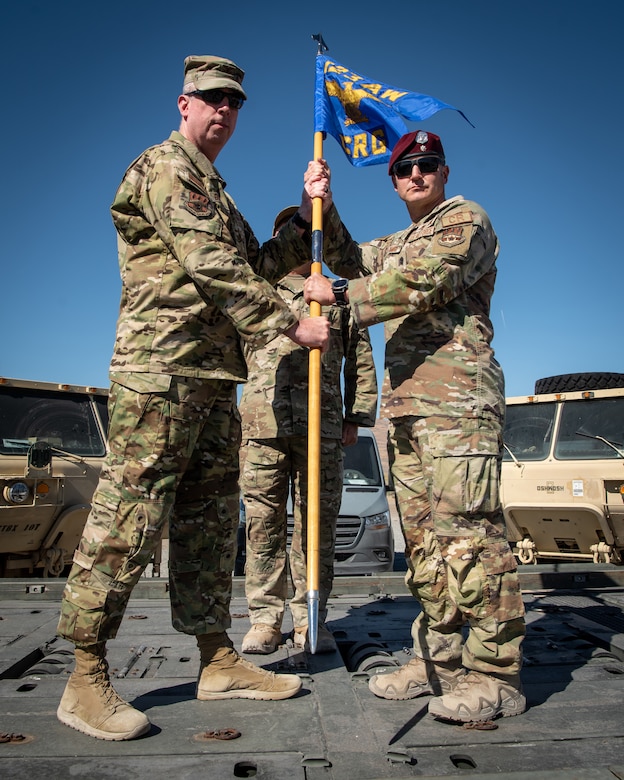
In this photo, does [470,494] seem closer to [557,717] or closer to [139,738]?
[557,717]

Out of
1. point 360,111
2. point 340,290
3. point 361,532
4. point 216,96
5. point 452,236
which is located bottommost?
point 361,532

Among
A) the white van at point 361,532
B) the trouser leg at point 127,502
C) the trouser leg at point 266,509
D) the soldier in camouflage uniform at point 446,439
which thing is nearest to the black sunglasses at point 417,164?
the soldier in camouflage uniform at point 446,439

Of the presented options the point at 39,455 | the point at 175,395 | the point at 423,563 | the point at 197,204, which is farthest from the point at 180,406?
the point at 39,455

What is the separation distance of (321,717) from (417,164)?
7.16 feet

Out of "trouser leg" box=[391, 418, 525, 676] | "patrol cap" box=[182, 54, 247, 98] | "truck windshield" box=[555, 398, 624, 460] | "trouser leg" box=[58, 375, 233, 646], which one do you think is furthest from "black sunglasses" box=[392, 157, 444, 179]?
"truck windshield" box=[555, 398, 624, 460]

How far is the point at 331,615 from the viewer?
3912 mm

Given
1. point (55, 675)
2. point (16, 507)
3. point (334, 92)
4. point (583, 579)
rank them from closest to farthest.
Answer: point (55, 675)
point (334, 92)
point (583, 579)
point (16, 507)

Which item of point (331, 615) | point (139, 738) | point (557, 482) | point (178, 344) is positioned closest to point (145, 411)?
point (178, 344)

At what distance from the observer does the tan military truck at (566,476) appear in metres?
7.27

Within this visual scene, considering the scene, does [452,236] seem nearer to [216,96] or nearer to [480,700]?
[216,96]

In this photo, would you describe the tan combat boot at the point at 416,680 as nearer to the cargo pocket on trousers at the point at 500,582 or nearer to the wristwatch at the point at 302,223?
the cargo pocket on trousers at the point at 500,582

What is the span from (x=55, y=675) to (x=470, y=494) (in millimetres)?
1755

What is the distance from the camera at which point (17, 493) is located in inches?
238

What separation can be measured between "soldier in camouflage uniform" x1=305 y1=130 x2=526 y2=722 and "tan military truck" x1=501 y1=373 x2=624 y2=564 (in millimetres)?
4980
